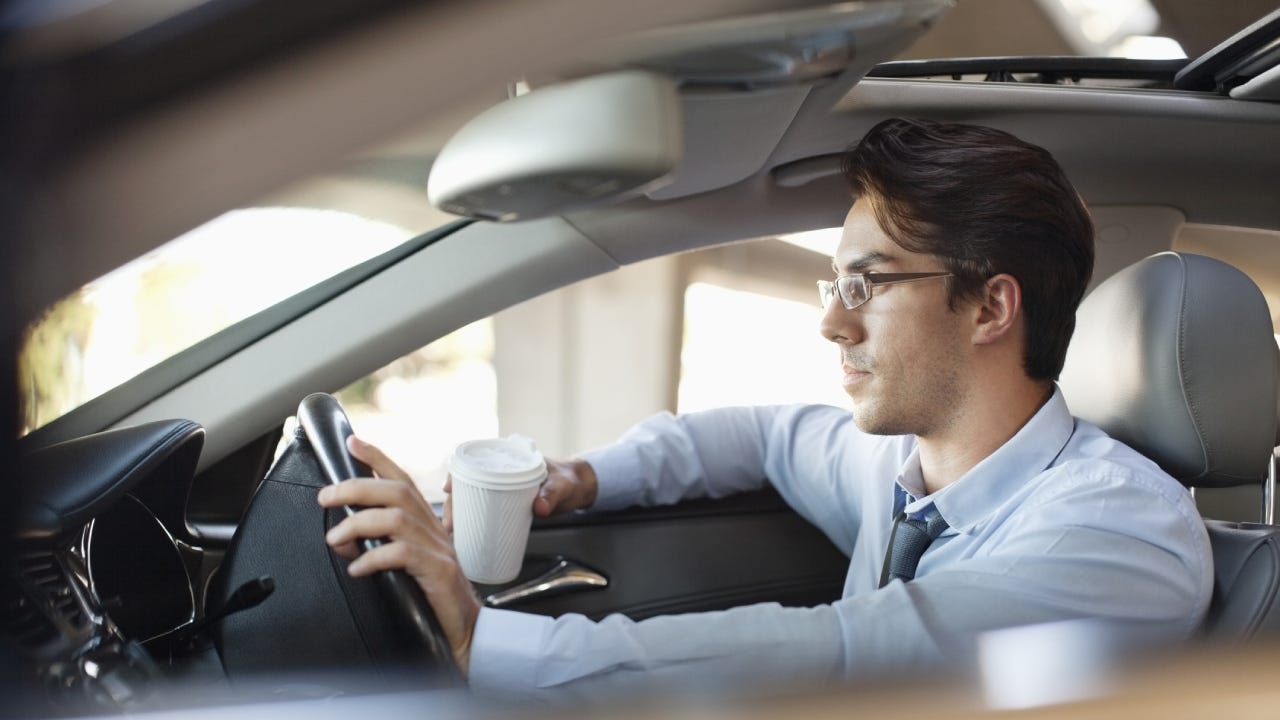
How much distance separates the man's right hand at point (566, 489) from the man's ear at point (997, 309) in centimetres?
79

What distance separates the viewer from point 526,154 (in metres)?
0.77

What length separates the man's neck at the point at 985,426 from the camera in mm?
1628

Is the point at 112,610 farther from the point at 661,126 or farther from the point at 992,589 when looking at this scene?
the point at 992,589

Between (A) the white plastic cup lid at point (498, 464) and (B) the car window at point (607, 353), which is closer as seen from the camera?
(A) the white plastic cup lid at point (498, 464)

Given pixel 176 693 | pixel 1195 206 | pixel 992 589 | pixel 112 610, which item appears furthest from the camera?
pixel 1195 206

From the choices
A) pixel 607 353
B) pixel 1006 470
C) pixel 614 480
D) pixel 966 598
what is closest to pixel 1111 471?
pixel 1006 470

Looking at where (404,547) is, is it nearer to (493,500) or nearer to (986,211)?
(493,500)

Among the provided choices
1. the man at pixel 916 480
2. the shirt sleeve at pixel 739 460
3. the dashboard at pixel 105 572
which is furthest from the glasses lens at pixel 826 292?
the dashboard at pixel 105 572

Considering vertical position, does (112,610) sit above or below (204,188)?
below

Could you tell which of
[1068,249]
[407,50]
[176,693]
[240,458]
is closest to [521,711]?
[176,693]

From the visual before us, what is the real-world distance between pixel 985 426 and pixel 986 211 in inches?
14.2

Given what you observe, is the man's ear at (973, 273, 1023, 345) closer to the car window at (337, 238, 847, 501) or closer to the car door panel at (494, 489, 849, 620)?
the car window at (337, 238, 847, 501)

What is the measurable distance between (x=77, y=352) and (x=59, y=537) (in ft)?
0.60

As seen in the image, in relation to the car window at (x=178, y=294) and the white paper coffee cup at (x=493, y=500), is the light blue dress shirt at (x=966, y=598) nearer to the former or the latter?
the white paper coffee cup at (x=493, y=500)
